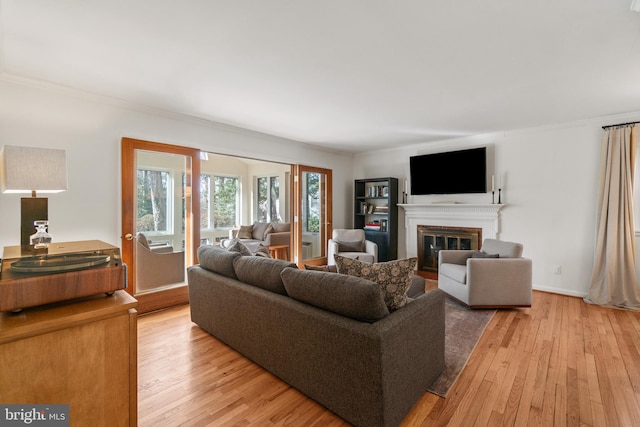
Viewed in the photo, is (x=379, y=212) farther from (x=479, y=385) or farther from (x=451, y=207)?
(x=479, y=385)

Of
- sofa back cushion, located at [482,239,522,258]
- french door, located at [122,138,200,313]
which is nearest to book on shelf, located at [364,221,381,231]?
sofa back cushion, located at [482,239,522,258]

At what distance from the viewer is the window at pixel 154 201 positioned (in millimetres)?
3330

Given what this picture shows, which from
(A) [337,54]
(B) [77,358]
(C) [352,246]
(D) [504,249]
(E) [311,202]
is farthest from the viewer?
(E) [311,202]

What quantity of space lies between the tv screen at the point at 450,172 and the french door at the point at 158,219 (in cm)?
356

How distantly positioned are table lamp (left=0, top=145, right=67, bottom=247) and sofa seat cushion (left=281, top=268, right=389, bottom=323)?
1.49 meters

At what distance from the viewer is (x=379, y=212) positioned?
18.5ft

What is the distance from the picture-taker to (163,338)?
106 inches

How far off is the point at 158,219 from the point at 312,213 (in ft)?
8.75

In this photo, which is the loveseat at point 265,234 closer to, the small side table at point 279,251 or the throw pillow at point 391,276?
the small side table at point 279,251

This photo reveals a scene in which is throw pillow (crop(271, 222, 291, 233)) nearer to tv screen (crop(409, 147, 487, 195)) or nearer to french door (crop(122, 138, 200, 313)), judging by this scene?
french door (crop(122, 138, 200, 313))

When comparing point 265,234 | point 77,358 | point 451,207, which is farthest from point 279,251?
point 77,358

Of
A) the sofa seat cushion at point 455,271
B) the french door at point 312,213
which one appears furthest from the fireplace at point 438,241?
the french door at point 312,213

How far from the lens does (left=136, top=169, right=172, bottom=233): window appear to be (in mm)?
3330

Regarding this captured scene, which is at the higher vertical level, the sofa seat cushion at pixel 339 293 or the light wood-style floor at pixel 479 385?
the sofa seat cushion at pixel 339 293
